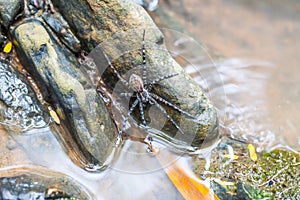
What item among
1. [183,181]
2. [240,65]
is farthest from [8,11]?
[240,65]

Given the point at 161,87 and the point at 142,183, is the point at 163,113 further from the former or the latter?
the point at 142,183

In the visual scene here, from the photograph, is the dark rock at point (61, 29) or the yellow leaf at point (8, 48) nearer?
the yellow leaf at point (8, 48)

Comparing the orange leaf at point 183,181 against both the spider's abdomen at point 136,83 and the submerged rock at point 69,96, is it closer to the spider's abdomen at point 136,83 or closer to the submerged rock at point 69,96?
the submerged rock at point 69,96

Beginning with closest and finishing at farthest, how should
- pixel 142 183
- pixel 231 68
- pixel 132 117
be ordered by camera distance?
pixel 142 183 < pixel 132 117 < pixel 231 68

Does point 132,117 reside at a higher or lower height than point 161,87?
lower

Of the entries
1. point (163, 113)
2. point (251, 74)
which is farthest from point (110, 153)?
point (251, 74)

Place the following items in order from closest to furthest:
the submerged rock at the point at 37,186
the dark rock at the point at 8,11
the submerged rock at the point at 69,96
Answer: the submerged rock at the point at 37,186
the submerged rock at the point at 69,96
the dark rock at the point at 8,11

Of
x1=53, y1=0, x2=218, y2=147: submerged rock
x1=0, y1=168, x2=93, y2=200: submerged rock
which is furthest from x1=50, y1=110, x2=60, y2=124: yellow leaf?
x1=53, y1=0, x2=218, y2=147: submerged rock

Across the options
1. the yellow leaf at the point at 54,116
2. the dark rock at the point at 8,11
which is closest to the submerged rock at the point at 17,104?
the yellow leaf at the point at 54,116
